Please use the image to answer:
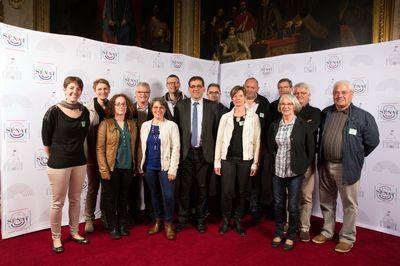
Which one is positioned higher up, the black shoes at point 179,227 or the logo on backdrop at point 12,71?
the logo on backdrop at point 12,71

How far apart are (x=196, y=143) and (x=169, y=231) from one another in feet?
3.46

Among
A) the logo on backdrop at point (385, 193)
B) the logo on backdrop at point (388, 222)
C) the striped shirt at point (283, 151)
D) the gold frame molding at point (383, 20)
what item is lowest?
the logo on backdrop at point (388, 222)

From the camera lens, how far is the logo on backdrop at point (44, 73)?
359 centimetres

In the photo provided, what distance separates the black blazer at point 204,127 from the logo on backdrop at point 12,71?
1833 mm

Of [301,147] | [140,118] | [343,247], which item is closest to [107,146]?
[140,118]

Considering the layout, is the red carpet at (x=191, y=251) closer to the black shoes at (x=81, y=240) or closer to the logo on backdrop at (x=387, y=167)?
the black shoes at (x=81, y=240)

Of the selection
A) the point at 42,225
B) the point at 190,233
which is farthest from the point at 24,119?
the point at 190,233

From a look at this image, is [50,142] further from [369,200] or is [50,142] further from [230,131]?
[369,200]

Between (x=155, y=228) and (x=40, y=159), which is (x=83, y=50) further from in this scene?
(x=155, y=228)

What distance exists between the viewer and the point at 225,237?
360 centimetres

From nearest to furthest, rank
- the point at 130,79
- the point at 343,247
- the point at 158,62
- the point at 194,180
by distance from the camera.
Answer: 1. the point at 343,247
2. the point at 194,180
3. the point at 130,79
4. the point at 158,62

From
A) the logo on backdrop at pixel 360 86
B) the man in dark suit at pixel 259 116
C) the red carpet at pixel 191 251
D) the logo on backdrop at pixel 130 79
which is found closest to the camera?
the red carpet at pixel 191 251

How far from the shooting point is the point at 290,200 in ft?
10.6

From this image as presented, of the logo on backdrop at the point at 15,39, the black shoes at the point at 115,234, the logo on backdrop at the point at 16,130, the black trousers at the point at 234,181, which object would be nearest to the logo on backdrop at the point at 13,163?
the logo on backdrop at the point at 16,130
